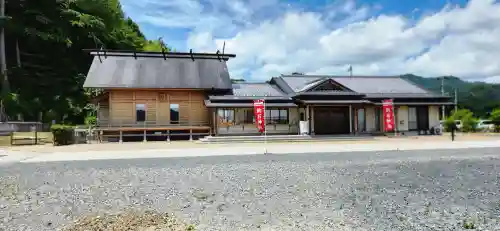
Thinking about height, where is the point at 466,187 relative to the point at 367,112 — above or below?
below

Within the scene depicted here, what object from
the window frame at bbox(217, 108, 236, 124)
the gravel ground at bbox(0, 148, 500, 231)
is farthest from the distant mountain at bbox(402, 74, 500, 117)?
the gravel ground at bbox(0, 148, 500, 231)

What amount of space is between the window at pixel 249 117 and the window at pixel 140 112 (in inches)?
260

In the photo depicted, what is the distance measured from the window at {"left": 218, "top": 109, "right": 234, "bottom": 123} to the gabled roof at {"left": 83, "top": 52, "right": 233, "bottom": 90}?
70.9 inches

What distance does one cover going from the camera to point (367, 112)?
2570 cm

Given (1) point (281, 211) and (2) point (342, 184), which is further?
(2) point (342, 184)

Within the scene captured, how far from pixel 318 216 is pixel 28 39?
35.3 meters

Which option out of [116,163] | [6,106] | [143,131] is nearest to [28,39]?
[6,106]

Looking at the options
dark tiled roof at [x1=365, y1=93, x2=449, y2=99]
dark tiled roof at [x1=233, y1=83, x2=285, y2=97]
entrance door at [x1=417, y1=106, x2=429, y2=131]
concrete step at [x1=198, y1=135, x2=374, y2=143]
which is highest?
dark tiled roof at [x1=233, y1=83, x2=285, y2=97]

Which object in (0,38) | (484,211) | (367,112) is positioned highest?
(0,38)

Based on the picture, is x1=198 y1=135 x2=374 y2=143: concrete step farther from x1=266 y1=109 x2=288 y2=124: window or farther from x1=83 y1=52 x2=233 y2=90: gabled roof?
x1=83 y1=52 x2=233 y2=90: gabled roof

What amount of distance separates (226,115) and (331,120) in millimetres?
7604

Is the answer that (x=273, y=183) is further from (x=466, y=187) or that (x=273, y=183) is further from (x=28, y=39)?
(x=28, y=39)

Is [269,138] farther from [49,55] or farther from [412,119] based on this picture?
[49,55]

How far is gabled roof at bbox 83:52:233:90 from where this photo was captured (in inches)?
893
